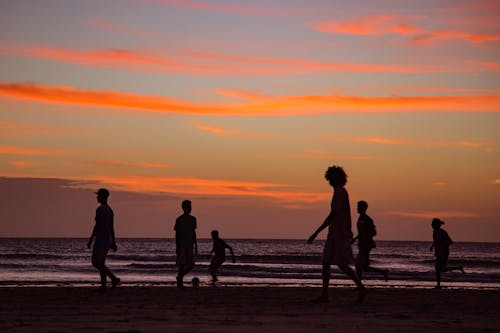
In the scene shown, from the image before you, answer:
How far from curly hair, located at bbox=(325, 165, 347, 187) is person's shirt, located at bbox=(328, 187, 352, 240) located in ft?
0.44

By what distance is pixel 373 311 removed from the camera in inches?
435

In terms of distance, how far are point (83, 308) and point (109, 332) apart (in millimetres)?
3152

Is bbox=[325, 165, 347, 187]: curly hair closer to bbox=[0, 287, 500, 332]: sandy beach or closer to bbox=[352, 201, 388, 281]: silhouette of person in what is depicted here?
bbox=[0, 287, 500, 332]: sandy beach

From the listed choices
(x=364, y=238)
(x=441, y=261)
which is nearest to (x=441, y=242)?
(x=441, y=261)

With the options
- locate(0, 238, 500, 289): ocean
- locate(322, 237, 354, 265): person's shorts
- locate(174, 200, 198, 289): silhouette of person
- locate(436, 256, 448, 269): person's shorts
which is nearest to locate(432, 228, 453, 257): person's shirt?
locate(436, 256, 448, 269): person's shorts

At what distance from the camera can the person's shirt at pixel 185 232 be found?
16281 mm

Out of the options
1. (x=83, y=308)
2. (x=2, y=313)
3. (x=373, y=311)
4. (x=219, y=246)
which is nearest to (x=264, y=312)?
(x=373, y=311)

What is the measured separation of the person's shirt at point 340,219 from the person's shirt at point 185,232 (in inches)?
190

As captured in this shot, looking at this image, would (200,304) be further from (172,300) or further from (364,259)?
(364,259)

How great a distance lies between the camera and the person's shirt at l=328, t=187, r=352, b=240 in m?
12.1

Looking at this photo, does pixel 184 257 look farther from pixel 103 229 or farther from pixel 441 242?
pixel 441 242

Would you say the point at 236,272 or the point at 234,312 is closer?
the point at 234,312

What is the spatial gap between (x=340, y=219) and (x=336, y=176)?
693 mm

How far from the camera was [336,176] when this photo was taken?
12.3 m
